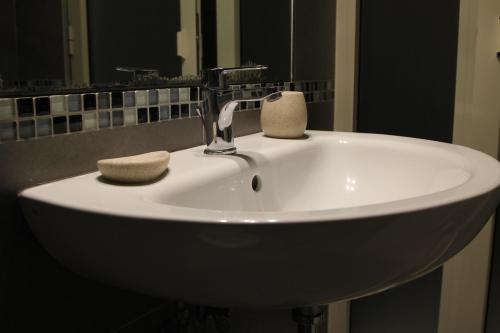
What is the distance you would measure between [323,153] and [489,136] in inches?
19.4

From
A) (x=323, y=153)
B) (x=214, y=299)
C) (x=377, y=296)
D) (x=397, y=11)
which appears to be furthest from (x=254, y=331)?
(x=397, y=11)

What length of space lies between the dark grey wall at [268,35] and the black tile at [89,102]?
0.48 m

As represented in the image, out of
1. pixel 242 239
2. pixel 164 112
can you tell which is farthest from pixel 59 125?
pixel 242 239

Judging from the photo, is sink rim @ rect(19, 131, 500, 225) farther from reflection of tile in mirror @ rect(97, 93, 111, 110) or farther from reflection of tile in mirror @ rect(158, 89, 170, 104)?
reflection of tile in mirror @ rect(158, 89, 170, 104)

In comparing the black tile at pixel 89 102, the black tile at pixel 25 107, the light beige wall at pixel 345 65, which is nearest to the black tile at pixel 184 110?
the black tile at pixel 89 102

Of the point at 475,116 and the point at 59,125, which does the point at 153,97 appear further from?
the point at 475,116

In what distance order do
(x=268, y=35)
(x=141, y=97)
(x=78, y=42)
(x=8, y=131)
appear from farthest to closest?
(x=268, y=35)
(x=141, y=97)
(x=78, y=42)
(x=8, y=131)

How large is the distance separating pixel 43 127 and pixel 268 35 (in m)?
0.71

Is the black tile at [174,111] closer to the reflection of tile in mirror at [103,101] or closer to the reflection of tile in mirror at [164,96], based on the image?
the reflection of tile in mirror at [164,96]

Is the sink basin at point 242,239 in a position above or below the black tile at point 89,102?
below

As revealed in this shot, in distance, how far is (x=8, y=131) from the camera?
633mm

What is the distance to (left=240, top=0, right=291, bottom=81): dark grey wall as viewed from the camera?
1.18m

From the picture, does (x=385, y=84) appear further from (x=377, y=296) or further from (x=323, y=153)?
(x=377, y=296)

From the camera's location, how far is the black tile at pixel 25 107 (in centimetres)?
65
